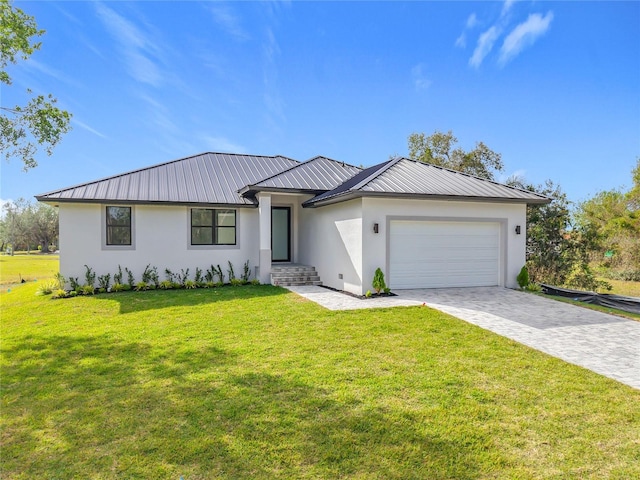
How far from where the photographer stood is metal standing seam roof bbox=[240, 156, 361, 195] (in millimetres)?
12656

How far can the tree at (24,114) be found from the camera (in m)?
8.63

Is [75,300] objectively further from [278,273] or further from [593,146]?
[593,146]

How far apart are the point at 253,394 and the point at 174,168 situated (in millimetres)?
13420

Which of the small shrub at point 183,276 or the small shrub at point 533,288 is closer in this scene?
the small shrub at point 533,288

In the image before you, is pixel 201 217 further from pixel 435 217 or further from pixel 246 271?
pixel 435 217

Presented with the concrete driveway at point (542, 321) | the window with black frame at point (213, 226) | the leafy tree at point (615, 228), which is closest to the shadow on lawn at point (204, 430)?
the concrete driveway at point (542, 321)

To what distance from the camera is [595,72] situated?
526 inches

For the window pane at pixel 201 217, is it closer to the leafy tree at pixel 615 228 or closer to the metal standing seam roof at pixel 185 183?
the metal standing seam roof at pixel 185 183

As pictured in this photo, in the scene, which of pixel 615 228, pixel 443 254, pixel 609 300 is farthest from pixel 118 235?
pixel 615 228

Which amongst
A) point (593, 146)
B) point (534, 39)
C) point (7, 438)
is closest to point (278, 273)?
point (7, 438)

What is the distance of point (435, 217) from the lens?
37.1 feet

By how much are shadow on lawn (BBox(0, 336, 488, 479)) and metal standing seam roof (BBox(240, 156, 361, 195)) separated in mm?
8232

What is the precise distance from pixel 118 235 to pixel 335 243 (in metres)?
7.72

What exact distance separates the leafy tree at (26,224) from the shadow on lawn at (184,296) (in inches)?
2120
